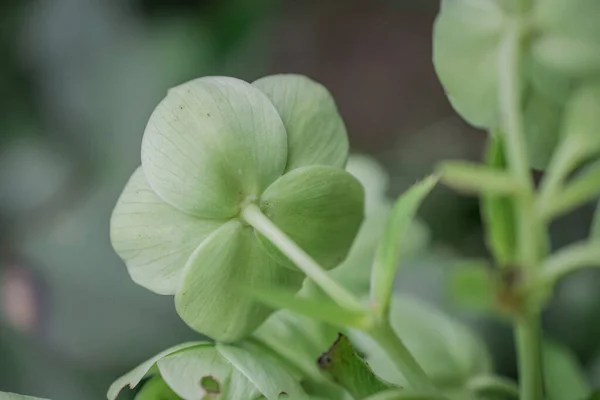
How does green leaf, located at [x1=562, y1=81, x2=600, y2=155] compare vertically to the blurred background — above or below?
above

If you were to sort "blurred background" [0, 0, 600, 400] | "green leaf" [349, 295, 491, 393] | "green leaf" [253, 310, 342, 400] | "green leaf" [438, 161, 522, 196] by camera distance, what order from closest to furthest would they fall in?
"green leaf" [438, 161, 522, 196] < "green leaf" [253, 310, 342, 400] < "green leaf" [349, 295, 491, 393] < "blurred background" [0, 0, 600, 400]

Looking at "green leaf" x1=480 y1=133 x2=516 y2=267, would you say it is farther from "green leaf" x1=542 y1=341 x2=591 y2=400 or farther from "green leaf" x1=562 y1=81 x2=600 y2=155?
"green leaf" x1=542 y1=341 x2=591 y2=400

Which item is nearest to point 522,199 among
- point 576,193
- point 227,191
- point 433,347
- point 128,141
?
point 576,193

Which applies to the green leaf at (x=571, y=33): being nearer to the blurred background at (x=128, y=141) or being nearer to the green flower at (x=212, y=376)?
the green flower at (x=212, y=376)

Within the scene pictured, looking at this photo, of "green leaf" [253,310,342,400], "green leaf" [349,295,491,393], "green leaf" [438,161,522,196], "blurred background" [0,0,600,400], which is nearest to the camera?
"green leaf" [438,161,522,196]

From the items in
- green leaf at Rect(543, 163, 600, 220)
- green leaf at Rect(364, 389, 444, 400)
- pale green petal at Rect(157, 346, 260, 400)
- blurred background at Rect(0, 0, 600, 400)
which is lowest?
blurred background at Rect(0, 0, 600, 400)

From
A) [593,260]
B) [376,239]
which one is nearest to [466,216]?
[376,239]

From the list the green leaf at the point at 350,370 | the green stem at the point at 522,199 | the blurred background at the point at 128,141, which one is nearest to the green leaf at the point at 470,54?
the green stem at the point at 522,199

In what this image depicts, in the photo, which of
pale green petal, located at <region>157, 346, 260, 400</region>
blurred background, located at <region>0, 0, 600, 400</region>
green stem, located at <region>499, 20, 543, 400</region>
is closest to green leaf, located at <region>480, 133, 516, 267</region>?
green stem, located at <region>499, 20, 543, 400</region>

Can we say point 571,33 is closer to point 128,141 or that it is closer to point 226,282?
point 226,282
